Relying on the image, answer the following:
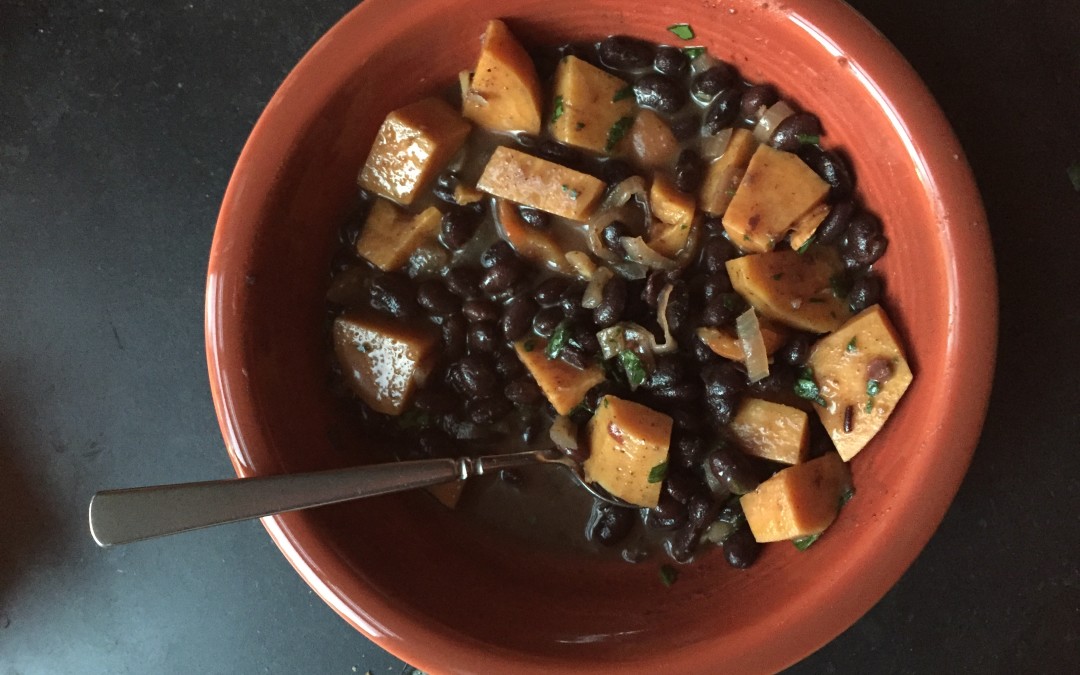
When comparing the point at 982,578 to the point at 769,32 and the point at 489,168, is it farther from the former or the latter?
the point at 489,168

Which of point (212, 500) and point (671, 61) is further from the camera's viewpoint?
point (671, 61)

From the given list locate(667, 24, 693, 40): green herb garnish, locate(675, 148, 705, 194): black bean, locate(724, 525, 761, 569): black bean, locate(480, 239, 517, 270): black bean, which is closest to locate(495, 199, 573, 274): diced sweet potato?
locate(480, 239, 517, 270): black bean

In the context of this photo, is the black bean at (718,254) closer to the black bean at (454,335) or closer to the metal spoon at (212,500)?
the black bean at (454,335)

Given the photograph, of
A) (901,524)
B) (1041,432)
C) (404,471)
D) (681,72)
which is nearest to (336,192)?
(404,471)

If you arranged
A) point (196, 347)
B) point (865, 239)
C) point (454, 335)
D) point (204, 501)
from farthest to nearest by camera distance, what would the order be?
point (196, 347) < point (454, 335) < point (865, 239) < point (204, 501)

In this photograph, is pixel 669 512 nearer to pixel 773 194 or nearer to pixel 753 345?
pixel 753 345

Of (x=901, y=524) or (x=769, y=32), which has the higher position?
(x=769, y=32)

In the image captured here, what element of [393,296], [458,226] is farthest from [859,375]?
[393,296]

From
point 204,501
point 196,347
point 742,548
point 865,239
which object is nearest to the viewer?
point 204,501
